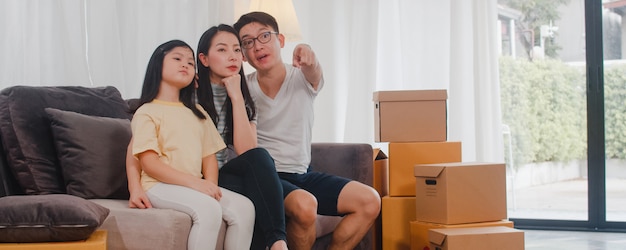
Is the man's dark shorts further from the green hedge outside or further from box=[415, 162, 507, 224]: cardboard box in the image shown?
the green hedge outside

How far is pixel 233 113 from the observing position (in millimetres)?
2574

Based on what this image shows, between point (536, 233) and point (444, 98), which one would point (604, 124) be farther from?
point (444, 98)

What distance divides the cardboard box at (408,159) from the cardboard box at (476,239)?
0.41 m

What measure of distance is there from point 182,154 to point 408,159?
1.28m

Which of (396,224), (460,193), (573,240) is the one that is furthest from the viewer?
(573,240)

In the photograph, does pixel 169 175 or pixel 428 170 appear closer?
pixel 169 175

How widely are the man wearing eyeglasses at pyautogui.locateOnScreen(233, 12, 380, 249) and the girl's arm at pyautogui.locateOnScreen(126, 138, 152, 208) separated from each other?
20.4 inches

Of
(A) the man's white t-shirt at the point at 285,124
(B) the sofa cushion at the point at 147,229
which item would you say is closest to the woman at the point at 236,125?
(A) the man's white t-shirt at the point at 285,124

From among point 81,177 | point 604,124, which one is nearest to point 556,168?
point 604,124

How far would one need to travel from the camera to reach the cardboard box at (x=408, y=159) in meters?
3.38

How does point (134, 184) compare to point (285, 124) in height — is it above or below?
below

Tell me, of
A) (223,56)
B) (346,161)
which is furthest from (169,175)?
(346,161)

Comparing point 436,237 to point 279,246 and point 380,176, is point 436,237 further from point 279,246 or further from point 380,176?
point 279,246

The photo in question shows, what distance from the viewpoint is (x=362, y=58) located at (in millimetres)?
4742
